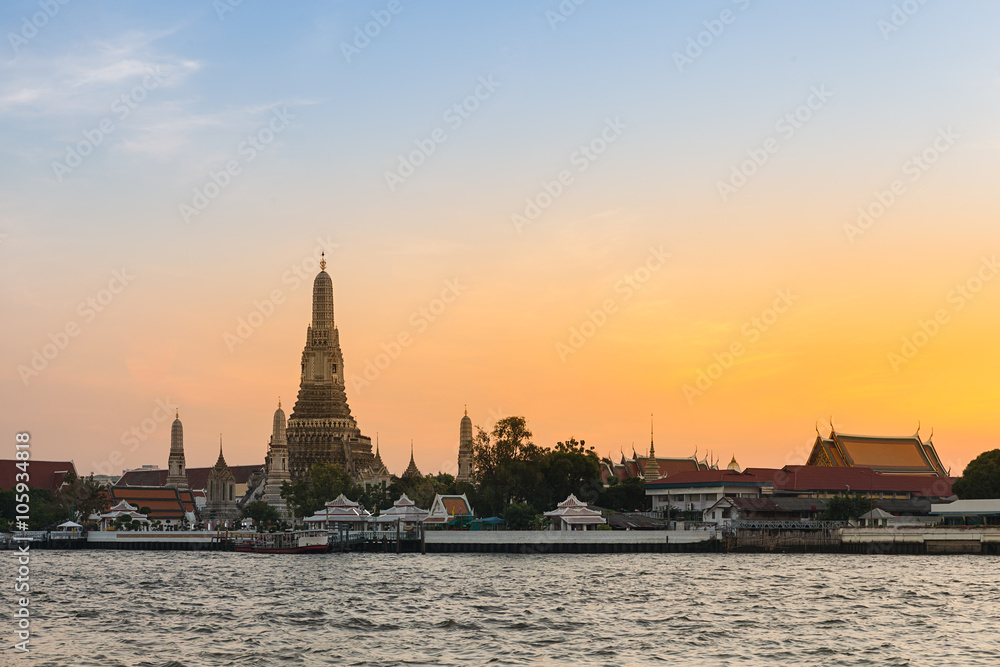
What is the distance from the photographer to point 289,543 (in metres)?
90.4

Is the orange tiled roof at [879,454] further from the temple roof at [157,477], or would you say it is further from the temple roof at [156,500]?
the temple roof at [157,477]

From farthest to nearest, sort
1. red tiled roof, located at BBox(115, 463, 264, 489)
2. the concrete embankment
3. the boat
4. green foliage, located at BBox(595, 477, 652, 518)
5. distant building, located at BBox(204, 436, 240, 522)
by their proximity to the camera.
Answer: red tiled roof, located at BBox(115, 463, 264, 489)
distant building, located at BBox(204, 436, 240, 522)
green foliage, located at BBox(595, 477, 652, 518)
the boat
the concrete embankment

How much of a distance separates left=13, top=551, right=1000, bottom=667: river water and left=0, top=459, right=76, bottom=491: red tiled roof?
8616cm

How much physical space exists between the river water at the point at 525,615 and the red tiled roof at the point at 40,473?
8616 centimetres

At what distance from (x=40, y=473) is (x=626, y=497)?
83632 millimetres

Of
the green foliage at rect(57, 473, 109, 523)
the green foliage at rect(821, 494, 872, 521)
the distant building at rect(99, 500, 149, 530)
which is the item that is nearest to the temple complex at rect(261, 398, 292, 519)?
the green foliage at rect(57, 473, 109, 523)

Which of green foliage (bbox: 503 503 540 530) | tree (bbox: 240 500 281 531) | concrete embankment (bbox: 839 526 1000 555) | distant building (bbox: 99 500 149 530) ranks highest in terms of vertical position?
tree (bbox: 240 500 281 531)

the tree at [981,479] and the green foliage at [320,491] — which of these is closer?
the tree at [981,479]

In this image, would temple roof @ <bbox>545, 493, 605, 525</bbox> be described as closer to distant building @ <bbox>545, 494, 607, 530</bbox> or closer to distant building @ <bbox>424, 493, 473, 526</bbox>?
distant building @ <bbox>545, 494, 607, 530</bbox>

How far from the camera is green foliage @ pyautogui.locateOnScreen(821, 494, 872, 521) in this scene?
90.4 meters

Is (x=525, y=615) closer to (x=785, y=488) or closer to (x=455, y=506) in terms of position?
(x=455, y=506)

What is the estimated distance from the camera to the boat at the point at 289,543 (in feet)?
291

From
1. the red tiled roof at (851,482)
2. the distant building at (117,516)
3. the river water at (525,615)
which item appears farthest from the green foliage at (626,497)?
the distant building at (117,516)

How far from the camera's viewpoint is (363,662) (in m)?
33.5
